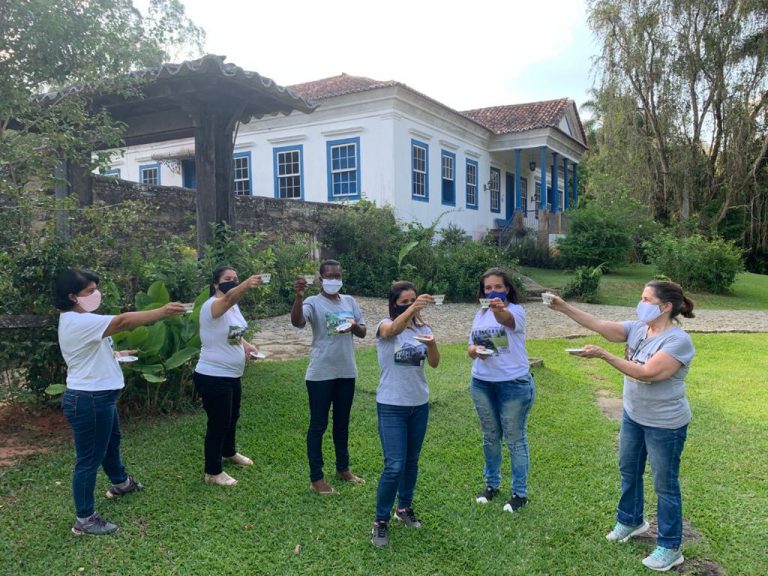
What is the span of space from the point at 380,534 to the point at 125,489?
181cm

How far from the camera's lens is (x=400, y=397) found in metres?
3.27

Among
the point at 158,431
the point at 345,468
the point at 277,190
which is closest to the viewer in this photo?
the point at 345,468

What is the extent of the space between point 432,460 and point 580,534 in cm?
134

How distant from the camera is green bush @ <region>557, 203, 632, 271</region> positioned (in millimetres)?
18344

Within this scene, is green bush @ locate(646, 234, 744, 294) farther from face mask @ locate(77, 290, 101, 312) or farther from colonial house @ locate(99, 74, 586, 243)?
face mask @ locate(77, 290, 101, 312)

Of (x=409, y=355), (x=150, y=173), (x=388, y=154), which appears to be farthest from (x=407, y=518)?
(x=150, y=173)

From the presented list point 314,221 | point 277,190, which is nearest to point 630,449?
point 314,221

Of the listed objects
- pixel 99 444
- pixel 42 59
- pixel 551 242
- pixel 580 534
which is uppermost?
pixel 42 59

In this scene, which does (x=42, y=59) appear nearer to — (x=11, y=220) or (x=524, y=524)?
(x=11, y=220)

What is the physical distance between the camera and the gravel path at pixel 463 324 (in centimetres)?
893

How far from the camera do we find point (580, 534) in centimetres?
346

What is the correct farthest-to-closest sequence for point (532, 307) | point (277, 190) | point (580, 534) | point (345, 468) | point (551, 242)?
1. point (551, 242)
2. point (277, 190)
3. point (532, 307)
4. point (345, 468)
5. point (580, 534)

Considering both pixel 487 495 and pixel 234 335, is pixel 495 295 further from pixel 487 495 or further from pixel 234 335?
pixel 234 335

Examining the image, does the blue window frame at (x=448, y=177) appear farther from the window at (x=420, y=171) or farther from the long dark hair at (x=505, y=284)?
the long dark hair at (x=505, y=284)
